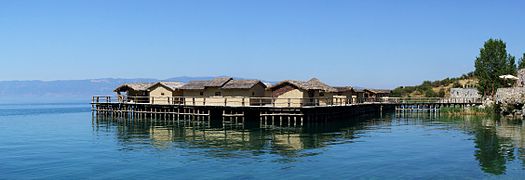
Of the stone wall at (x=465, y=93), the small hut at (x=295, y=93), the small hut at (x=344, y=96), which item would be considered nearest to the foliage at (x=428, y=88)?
the stone wall at (x=465, y=93)

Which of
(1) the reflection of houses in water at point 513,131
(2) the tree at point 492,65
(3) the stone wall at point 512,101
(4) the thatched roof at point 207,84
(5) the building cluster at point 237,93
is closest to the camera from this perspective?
(1) the reflection of houses in water at point 513,131

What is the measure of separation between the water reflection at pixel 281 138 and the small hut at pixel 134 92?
8.93 metres

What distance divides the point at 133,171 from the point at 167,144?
10490 millimetres

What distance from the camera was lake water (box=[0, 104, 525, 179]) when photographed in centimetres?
2414

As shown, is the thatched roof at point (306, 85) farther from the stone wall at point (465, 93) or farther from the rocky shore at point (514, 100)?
the stone wall at point (465, 93)

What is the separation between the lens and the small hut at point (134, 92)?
6338 centimetres

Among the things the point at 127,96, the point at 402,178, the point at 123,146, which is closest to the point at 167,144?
the point at 123,146

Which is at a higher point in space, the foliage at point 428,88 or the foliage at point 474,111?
the foliage at point 428,88

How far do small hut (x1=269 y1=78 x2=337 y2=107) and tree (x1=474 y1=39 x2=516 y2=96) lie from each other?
32.4 meters

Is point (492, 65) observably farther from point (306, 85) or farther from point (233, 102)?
point (233, 102)

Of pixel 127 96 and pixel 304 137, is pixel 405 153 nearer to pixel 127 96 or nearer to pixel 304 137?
pixel 304 137

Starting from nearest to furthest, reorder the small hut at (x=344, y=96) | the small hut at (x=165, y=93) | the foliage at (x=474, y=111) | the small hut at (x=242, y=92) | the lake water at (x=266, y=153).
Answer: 1. the lake water at (x=266, y=153)
2. the small hut at (x=242, y=92)
3. the small hut at (x=165, y=93)
4. the small hut at (x=344, y=96)
5. the foliage at (x=474, y=111)

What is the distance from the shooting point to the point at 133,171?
966 inches

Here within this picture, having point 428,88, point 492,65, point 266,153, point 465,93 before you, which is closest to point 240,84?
point 266,153
